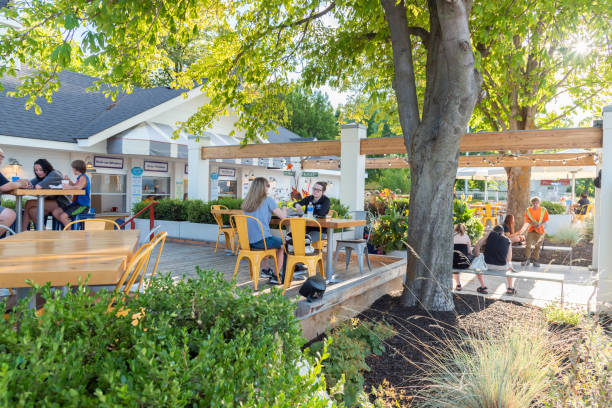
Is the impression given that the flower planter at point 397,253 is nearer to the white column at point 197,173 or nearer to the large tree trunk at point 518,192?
the large tree trunk at point 518,192

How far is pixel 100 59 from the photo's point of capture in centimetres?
431

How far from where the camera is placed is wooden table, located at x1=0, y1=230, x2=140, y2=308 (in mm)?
2115

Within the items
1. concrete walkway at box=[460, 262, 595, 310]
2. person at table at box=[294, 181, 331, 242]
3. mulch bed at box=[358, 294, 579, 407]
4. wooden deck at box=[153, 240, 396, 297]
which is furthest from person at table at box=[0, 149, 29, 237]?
concrete walkway at box=[460, 262, 595, 310]

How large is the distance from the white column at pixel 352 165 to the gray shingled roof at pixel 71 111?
6.28 meters

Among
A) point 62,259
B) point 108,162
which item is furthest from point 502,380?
point 108,162

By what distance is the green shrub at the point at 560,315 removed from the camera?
4484mm

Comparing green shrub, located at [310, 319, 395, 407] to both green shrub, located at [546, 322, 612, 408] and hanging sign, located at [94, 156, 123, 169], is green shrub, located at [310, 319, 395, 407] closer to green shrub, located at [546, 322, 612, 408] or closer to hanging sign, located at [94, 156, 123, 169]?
green shrub, located at [546, 322, 612, 408]

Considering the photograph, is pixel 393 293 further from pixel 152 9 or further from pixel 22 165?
pixel 22 165

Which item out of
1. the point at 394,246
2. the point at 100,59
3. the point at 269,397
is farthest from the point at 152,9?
the point at 394,246

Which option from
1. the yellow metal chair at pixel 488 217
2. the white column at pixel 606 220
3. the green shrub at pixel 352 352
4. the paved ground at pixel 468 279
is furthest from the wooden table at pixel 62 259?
the yellow metal chair at pixel 488 217

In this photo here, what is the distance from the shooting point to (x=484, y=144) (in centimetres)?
803

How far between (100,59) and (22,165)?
317 inches

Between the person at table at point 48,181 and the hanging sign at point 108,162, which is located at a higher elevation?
the hanging sign at point 108,162

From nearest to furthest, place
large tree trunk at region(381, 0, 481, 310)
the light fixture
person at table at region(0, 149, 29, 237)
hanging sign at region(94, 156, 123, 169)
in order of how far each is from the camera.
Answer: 1. large tree trunk at region(381, 0, 481, 310)
2. person at table at region(0, 149, 29, 237)
3. the light fixture
4. hanging sign at region(94, 156, 123, 169)
